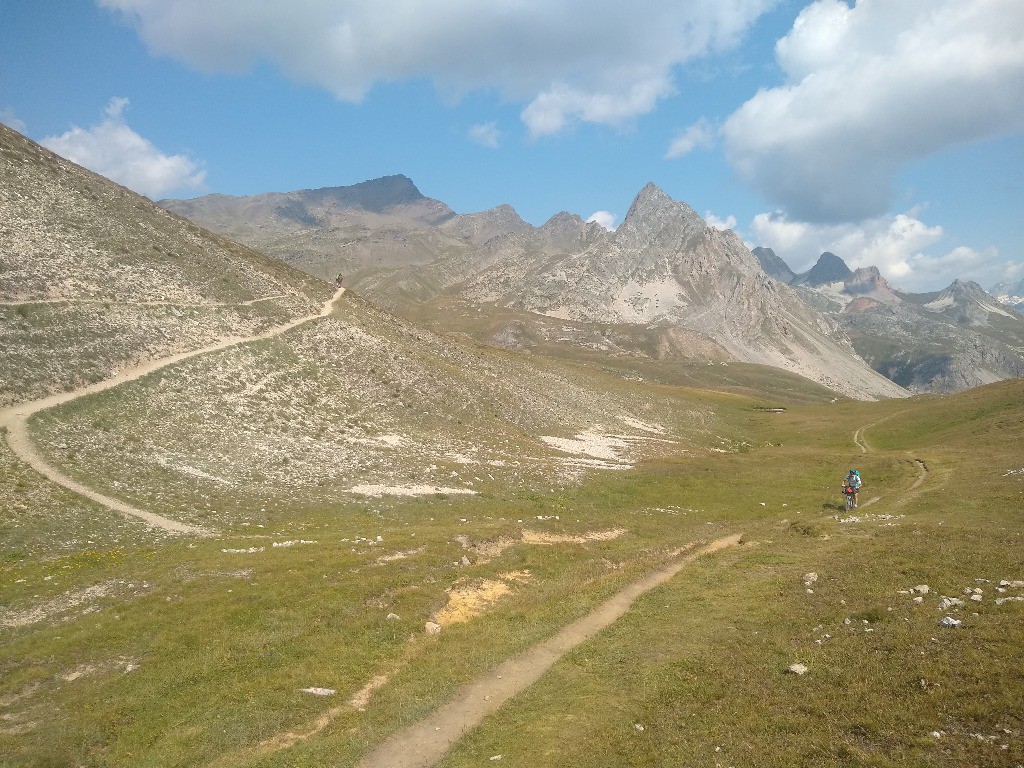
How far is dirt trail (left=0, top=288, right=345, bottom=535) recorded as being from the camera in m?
37.8

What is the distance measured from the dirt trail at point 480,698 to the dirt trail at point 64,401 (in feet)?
78.7

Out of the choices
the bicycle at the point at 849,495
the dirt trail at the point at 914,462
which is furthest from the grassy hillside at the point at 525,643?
the dirt trail at the point at 914,462

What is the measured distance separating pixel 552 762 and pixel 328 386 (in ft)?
200

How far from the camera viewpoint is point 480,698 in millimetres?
20906

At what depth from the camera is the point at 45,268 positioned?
64.2 m

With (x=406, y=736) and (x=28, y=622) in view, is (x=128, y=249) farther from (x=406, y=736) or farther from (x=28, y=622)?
(x=406, y=736)

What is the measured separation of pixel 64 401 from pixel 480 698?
49509 mm

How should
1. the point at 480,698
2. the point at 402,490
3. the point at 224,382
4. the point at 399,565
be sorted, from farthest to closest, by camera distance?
the point at 224,382, the point at 402,490, the point at 399,565, the point at 480,698

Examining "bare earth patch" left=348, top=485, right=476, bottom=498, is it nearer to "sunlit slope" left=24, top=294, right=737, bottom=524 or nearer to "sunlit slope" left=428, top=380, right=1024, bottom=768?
"sunlit slope" left=24, top=294, right=737, bottom=524

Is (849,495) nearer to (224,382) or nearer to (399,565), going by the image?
(399,565)

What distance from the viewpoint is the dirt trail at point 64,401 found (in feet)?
124

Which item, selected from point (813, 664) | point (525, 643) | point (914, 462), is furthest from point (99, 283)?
point (914, 462)

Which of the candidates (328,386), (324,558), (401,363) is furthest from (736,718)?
(401,363)

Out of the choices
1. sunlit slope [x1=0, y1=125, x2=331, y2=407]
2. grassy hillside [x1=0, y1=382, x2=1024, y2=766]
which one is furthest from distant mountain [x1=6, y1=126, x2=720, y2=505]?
grassy hillside [x1=0, y1=382, x2=1024, y2=766]
